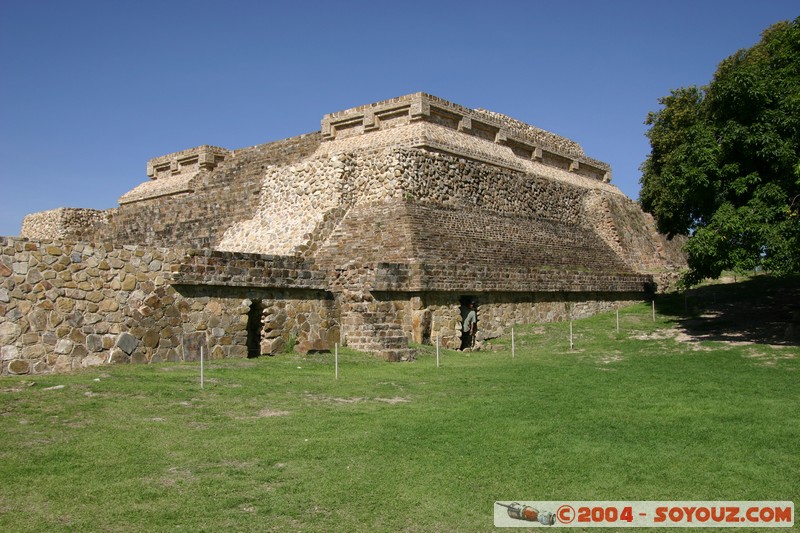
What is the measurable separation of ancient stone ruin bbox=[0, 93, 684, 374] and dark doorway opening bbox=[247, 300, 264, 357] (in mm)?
43

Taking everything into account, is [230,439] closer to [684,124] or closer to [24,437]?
[24,437]

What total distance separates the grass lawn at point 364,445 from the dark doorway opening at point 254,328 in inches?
90.5

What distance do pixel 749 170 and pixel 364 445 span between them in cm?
1230

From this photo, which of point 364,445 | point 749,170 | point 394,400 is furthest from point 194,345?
point 749,170

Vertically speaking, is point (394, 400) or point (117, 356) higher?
point (117, 356)

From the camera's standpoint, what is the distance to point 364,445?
738 cm

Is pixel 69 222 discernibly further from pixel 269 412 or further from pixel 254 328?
pixel 269 412

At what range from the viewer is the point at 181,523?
17.4 ft

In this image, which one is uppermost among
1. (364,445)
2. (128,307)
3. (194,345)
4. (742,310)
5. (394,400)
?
(128,307)

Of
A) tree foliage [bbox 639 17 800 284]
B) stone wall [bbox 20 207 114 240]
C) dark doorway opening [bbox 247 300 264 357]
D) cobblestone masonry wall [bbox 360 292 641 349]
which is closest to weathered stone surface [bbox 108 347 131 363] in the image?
dark doorway opening [bbox 247 300 264 357]

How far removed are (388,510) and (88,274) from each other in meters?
7.89

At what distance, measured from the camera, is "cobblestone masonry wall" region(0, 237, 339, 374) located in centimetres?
1095

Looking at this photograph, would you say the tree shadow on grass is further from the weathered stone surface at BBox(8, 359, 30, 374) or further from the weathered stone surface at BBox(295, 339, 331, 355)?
the weathered stone surface at BBox(8, 359, 30, 374)

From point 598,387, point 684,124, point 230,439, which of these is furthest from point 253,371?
point 684,124
